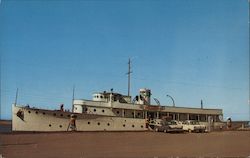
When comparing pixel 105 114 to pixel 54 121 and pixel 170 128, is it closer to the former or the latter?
pixel 54 121

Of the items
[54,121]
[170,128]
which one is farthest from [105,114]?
[170,128]

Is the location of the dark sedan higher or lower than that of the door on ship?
lower

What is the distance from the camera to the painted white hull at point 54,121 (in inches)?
1141

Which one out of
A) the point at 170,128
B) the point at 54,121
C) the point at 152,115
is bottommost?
the point at 170,128

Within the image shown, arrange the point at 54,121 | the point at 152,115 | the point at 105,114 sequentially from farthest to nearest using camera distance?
the point at 152,115 < the point at 105,114 < the point at 54,121

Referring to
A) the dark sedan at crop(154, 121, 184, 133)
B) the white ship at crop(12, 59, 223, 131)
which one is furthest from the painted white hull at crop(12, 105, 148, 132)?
the dark sedan at crop(154, 121, 184, 133)

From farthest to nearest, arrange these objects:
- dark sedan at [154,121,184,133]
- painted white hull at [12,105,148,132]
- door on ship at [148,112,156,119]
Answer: door on ship at [148,112,156,119], painted white hull at [12,105,148,132], dark sedan at [154,121,184,133]

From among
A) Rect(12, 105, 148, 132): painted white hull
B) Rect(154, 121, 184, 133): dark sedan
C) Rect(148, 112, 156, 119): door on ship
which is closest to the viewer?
Rect(154, 121, 184, 133): dark sedan

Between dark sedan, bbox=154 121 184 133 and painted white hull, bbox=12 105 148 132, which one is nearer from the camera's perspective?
dark sedan, bbox=154 121 184 133

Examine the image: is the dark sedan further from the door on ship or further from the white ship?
the door on ship

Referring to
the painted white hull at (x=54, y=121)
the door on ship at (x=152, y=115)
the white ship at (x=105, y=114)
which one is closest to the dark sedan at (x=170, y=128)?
the white ship at (x=105, y=114)

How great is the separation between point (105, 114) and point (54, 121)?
491cm

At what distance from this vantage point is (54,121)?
96.6 ft

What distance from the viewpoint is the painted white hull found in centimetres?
2897
